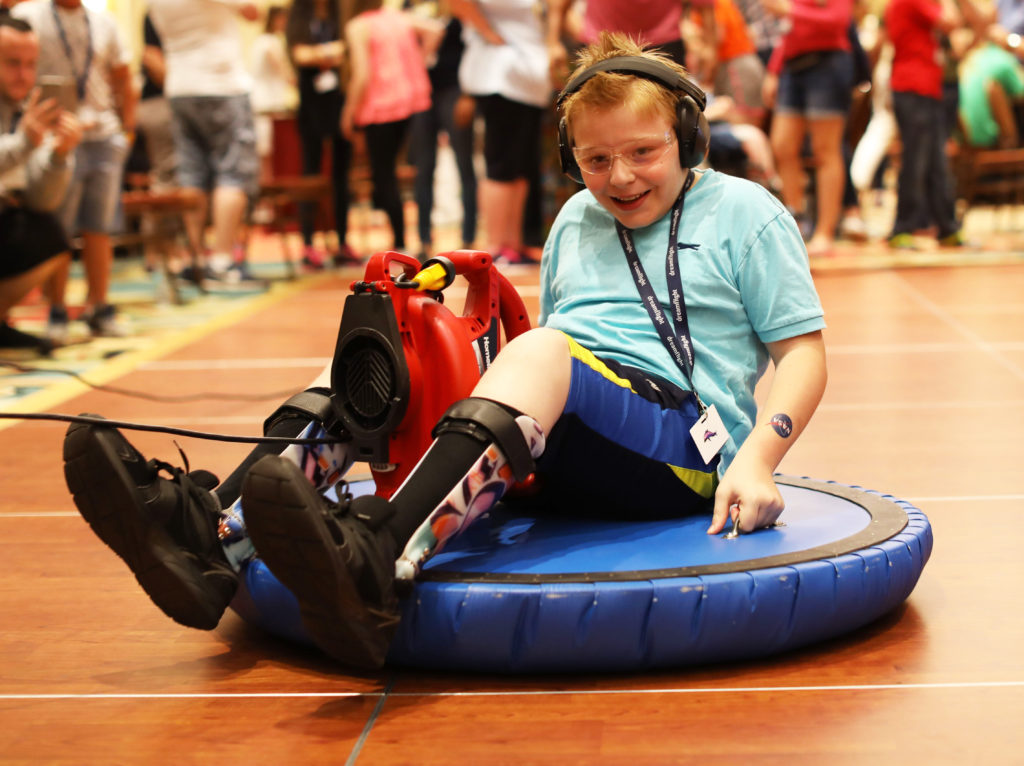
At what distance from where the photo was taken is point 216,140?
5.95 metres

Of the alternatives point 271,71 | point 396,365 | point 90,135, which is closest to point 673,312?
point 396,365

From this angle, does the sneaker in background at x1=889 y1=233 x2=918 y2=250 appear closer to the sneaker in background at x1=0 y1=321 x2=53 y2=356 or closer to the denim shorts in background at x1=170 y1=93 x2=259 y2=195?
the denim shorts in background at x1=170 y1=93 x2=259 y2=195

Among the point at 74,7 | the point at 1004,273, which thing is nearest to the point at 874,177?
the point at 1004,273

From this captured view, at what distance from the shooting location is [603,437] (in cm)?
170

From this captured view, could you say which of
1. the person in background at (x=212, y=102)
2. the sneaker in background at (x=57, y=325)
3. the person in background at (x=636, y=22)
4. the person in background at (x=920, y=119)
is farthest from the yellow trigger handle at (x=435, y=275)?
the person in background at (x=920, y=119)

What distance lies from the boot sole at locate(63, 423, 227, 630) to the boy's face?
755 mm

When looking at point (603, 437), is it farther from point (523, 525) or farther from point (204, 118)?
point (204, 118)

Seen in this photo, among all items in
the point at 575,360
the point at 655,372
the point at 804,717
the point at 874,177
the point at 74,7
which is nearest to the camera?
the point at 804,717

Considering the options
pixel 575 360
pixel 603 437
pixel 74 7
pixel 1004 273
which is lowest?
pixel 1004 273

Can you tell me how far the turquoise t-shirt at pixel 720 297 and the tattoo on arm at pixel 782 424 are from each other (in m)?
0.11

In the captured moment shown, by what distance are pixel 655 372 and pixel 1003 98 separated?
6.82 meters

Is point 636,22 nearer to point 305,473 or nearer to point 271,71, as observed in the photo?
point 305,473

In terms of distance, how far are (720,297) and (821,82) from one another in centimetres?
465

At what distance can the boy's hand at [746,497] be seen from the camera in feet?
5.51
